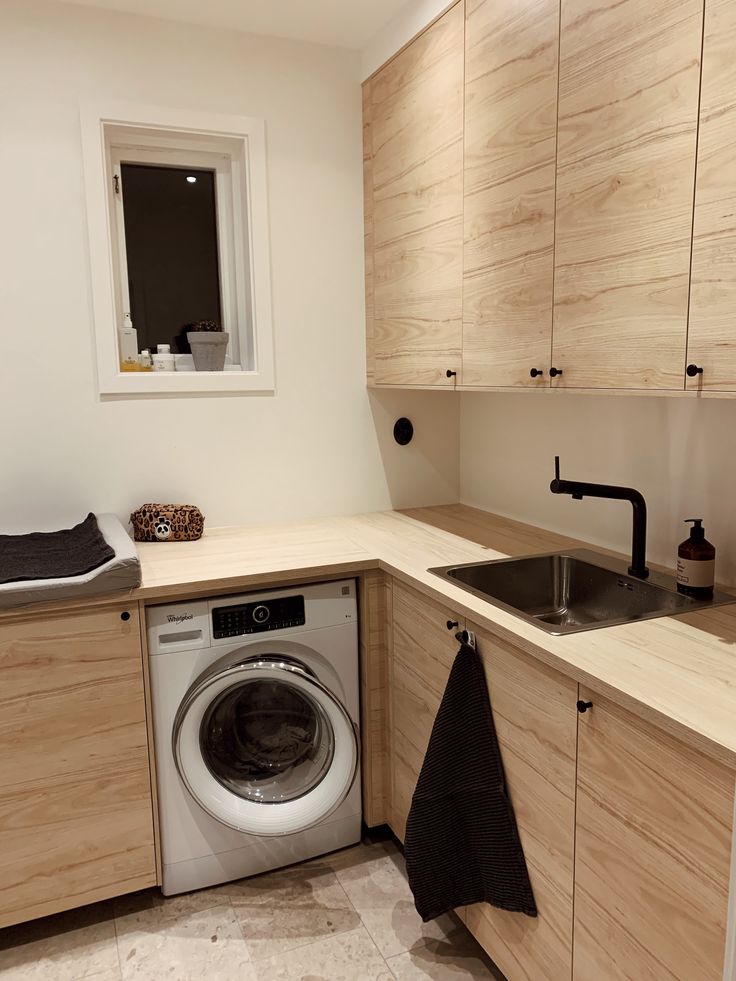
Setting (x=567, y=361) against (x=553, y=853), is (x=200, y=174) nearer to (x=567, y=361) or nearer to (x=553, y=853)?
(x=567, y=361)

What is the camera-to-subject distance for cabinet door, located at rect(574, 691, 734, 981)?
1091mm

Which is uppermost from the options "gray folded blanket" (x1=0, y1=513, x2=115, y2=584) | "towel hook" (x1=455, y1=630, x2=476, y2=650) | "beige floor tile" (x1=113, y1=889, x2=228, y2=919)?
"gray folded blanket" (x1=0, y1=513, x2=115, y2=584)

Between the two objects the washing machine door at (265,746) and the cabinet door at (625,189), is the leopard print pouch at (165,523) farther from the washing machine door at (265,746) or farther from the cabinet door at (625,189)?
the cabinet door at (625,189)

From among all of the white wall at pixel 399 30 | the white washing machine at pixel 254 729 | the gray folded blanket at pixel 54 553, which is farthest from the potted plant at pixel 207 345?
the white wall at pixel 399 30

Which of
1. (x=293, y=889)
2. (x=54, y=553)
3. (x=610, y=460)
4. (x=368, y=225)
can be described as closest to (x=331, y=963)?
(x=293, y=889)

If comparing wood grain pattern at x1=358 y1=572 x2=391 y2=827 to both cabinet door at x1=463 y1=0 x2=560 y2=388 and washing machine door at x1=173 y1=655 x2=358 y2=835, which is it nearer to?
washing machine door at x1=173 y1=655 x2=358 y2=835

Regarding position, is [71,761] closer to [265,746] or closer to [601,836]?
[265,746]

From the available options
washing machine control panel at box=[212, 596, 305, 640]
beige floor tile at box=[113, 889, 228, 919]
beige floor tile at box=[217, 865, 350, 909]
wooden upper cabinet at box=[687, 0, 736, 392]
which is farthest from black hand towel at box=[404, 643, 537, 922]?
Answer: wooden upper cabinet at box=[687, 0, 736, 392]

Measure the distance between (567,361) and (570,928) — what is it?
44.9 inches

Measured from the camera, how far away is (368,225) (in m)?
2.62

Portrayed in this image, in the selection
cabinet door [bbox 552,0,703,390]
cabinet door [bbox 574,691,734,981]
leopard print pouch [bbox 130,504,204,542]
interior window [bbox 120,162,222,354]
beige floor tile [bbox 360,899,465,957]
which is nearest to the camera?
cabinet door [bbox 574,691,734,981]

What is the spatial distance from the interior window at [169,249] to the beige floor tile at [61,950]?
1731mm

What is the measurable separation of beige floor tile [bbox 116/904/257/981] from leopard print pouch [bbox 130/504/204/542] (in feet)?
3.44

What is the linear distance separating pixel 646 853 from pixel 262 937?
119cm
